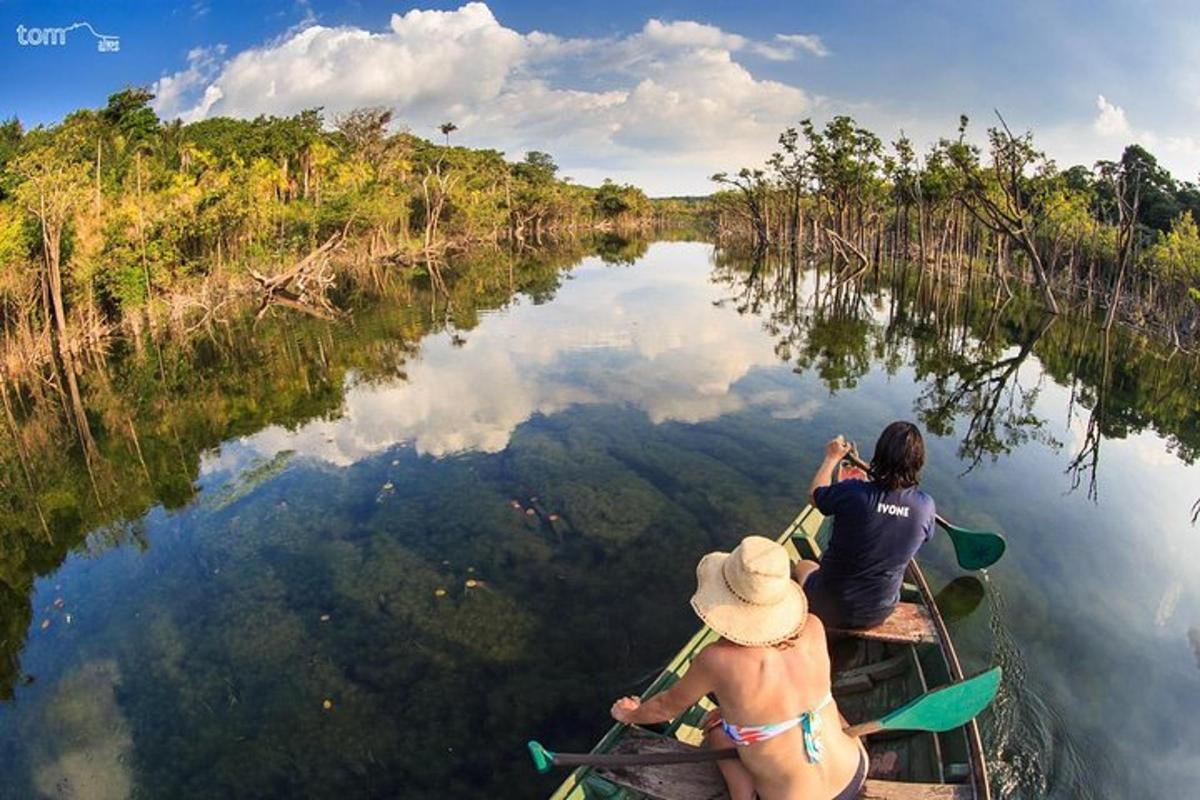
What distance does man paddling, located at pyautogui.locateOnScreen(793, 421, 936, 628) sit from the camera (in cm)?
445

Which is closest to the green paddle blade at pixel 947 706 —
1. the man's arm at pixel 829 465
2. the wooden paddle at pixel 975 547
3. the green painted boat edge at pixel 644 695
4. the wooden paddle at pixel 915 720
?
the wooden paddle at pixel 915 720

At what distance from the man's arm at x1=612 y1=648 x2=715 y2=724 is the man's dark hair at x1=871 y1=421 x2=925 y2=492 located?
2.01m

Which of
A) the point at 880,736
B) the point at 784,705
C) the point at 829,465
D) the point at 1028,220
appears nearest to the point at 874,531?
the point at 829,465

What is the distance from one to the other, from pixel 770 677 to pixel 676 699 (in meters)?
0.61

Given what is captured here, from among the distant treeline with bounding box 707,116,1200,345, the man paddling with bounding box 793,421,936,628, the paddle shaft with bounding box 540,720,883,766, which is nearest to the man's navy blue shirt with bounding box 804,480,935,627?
the man paddling with bounding box 793,421,936,628

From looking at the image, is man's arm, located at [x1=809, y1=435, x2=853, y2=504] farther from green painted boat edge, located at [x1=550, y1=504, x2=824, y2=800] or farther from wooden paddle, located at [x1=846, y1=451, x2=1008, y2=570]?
wooden paddle, located at [x1=846, y1=451, x2=1008, y2=570]

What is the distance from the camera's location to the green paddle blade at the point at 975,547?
24.2 feet

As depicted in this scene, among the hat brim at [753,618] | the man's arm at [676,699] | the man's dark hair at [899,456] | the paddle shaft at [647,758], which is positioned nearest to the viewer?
the hat brim at [753,618]

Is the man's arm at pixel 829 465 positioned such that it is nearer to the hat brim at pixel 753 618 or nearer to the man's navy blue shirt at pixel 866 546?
the man's navy blue shirt at pixel 866 546

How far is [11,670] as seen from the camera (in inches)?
270

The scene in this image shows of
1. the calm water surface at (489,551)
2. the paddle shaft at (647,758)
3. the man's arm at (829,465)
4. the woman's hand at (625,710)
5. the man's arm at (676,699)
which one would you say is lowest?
the calm water surface at (489,551)

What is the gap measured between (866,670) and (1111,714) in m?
2.51

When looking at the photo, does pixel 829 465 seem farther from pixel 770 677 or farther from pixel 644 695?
pixel 770 677

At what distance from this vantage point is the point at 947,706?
154 inches
